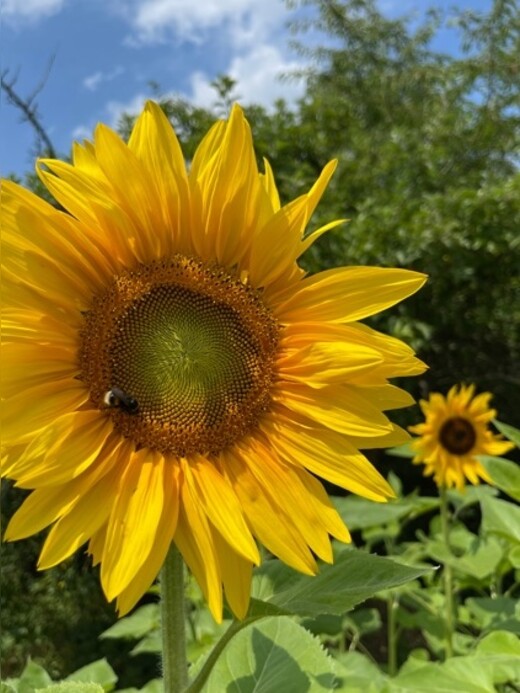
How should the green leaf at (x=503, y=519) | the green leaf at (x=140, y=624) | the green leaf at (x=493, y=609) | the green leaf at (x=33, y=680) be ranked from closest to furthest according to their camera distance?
the green leaf at (x=33, y=680) < the green leaf at (x=503, y=519) < the green leaf at (x=493, y=609) < the green leaf at (x=140, y=624)

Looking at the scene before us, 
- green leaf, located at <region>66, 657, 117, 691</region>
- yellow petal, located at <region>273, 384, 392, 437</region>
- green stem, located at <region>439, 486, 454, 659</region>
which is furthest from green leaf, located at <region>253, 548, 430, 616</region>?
green stem, located at <region>439, 486, 454, 659</region>

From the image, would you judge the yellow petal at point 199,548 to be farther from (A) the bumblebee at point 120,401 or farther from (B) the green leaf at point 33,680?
(B) the green leaf at point 33,680

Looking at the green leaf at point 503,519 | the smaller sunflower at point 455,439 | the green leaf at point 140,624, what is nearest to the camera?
the green leaf at point 503,519

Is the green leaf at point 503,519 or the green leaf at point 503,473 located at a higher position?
the green leaf at point 503,473

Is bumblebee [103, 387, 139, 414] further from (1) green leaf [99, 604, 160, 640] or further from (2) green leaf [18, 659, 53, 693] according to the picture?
(1) green leaf [99, 604, 160, 640]

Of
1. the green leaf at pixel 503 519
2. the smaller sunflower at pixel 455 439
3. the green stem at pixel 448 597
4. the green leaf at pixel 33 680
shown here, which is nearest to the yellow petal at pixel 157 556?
the green leaf at pixel 33 680

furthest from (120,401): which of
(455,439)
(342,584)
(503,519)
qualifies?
(455,439)

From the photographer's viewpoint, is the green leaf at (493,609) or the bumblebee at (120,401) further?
the green leaf at (493,609)
